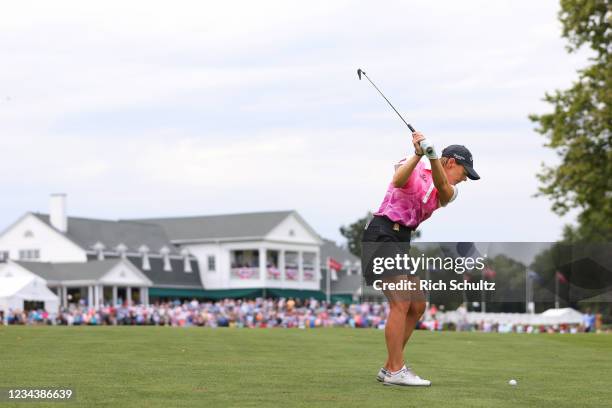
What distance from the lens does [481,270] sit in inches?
696

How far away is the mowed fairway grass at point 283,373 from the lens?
8602mm

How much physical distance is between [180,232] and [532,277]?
73.8 meters

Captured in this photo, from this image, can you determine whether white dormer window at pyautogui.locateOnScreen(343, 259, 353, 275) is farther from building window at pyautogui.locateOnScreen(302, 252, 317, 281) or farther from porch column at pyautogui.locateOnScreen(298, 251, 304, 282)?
porch column at pyautogui.locateOnScreen(298, 251, 304, 282)

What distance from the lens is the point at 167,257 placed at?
91.2m

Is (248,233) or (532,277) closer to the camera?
(532,277)

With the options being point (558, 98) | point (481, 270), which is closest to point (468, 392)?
point (481, 270)

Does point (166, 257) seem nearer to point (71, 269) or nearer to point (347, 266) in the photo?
point (71, 269)

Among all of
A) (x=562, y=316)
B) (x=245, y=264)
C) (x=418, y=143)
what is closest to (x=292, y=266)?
(x=245, y=264)

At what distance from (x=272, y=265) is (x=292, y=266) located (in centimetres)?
315

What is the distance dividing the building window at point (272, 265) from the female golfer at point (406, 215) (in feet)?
273

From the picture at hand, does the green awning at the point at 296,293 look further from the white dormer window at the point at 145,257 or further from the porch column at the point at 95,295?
the porch column at the point at 95,295

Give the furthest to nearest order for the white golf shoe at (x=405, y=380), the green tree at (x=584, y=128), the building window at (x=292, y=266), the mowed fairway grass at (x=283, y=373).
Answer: the building window at (x=292, y=266)
the green tree at (x=584, y=128)
the white golf shoe at (x=405, y=380)
the mowed fairway grass at (x=283, y=373)

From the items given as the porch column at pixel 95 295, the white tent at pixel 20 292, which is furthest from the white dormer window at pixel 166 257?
the white tent at pixel 20 292

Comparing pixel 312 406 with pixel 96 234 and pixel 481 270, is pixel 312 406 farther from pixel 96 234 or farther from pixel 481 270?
pixel 96 234
